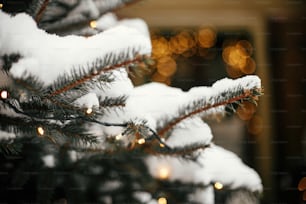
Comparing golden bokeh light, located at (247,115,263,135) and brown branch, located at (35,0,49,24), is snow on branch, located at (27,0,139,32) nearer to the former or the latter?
brown branch, located at (35,0,49,24)

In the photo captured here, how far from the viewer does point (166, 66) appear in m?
4.03

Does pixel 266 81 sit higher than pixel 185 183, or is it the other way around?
pixel 266 81

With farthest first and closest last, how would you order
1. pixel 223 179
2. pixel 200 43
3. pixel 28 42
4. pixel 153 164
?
1. pixel 200 43
2. pixel 153 164
3. pixel 223 179
4. pixel 28 42

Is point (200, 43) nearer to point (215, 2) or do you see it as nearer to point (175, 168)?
point (215, 2)

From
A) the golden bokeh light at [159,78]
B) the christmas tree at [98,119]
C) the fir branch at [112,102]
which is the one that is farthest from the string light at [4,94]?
the golden bokeh light at [159,78]

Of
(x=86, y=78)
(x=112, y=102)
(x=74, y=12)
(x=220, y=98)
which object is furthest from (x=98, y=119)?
(x=74, y=12)

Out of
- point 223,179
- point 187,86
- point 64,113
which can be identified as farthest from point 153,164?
point 187,86

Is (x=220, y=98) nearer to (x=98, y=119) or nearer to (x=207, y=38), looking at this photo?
(x=98, y=119)

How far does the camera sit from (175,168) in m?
1.24

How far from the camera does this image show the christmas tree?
2.99 feet

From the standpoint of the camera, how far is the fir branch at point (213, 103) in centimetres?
97

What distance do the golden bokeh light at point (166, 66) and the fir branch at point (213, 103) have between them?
9.31ft

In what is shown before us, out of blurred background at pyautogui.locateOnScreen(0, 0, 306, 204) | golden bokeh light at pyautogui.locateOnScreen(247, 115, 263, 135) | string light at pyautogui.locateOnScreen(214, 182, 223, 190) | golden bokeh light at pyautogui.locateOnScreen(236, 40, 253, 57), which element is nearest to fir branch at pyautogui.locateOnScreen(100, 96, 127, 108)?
string light at pyautogui.locateOnScreen(214, 182, 223, 190)

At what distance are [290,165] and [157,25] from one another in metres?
1.65
